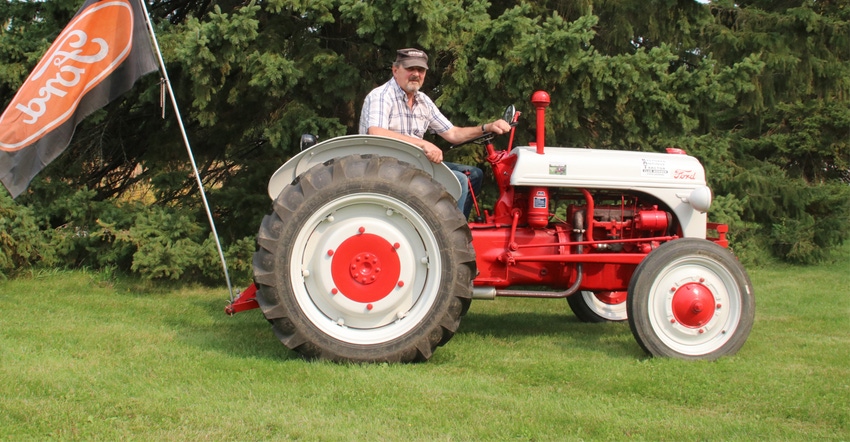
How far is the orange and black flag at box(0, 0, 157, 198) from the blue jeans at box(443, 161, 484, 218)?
6.76 feet

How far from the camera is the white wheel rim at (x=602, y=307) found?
570 centimetres

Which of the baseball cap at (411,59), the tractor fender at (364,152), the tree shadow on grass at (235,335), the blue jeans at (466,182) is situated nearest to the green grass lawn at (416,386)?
the tree shadow on grass at (235,335)

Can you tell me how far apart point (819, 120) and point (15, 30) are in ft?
32.4

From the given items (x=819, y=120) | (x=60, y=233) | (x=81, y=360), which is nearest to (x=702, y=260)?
(x=81, y=360)

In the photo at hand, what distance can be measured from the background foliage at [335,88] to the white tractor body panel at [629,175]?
1616mm

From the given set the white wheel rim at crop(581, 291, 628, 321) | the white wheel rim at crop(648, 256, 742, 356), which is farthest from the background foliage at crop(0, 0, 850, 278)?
the white wheel rim at crop(648, 256, 742, 356)

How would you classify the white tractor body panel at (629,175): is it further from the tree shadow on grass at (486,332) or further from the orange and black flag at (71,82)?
the orange and black flag at (71,82)

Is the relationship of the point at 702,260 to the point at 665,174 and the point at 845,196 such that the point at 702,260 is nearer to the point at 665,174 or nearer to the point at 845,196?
the point at 665,174

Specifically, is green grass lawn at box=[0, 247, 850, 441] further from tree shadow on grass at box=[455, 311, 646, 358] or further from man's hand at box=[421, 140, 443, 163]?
man's hand at box=[421, 140, 443, 163]

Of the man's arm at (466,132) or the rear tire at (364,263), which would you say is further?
the man's arm at (466,132)

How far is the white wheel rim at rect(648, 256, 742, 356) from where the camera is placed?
4414mm

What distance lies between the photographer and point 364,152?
456 centimetres

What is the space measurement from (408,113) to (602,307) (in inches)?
81.3

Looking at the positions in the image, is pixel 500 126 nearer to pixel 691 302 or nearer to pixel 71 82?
pixel 691 302
